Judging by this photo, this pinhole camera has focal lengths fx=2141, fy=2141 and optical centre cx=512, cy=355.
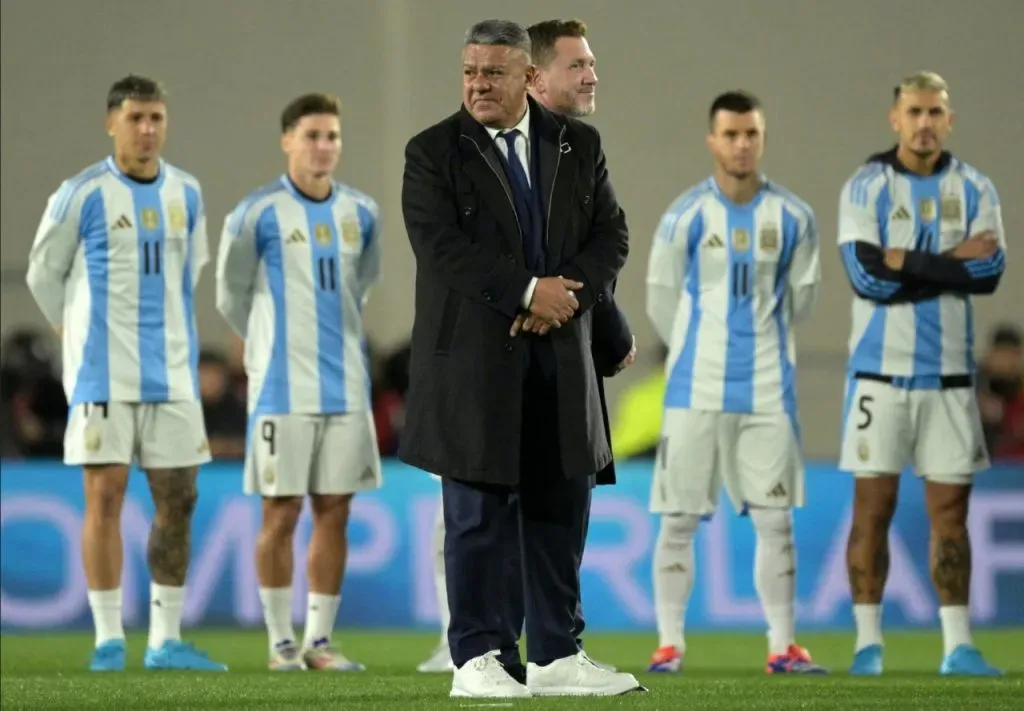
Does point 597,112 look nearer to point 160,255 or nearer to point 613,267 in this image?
point 160,255

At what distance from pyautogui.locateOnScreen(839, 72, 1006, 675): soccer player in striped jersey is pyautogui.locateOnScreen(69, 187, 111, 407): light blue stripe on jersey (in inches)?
118

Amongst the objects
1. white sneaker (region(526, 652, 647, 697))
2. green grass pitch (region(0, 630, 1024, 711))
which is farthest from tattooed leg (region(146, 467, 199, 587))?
white sneaker (region(526, 652, 647, 697))

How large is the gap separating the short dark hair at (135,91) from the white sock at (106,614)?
202 cm

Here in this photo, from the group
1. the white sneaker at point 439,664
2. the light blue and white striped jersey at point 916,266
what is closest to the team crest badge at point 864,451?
the light blue and white striped jersey at point 916,266

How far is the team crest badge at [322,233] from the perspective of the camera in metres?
9.02

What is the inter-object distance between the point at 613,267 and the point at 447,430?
27.9 inches

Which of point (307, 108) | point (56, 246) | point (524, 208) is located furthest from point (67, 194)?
point (524, 208)

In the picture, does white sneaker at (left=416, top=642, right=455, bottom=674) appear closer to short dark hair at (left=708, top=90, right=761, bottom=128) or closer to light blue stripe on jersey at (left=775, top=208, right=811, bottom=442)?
light blue stripe on jersey at (left=775, top=208, right=811, bottom=442)

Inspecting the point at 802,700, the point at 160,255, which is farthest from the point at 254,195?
the point at 802,700

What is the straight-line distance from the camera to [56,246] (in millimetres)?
8766

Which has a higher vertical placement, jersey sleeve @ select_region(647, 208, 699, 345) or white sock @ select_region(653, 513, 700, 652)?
jersey sleeve @ select_region(647, 208, 699, 345)

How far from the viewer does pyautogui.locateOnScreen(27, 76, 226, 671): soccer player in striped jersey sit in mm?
8656

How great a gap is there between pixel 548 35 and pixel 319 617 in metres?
2.65

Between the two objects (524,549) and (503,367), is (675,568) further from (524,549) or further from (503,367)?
(503,367)
